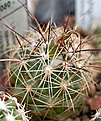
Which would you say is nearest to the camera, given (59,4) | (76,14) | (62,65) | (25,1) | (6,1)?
Answer: (62,65)

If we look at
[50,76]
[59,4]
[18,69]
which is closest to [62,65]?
[50,76]

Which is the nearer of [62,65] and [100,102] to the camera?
[62,65]

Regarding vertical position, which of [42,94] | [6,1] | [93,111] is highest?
[6,1]

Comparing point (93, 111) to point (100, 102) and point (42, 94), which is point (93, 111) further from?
point (42, 94)

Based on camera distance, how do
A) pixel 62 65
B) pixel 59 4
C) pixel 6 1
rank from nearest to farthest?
pixel 62 65 → pixel 6 1 → pixel 59 4

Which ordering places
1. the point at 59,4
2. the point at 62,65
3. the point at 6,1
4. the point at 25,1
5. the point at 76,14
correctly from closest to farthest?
the point at 62,65 < the point at 6,1 < the point at 25,1 < the point at 76,14 < the point at 59,4

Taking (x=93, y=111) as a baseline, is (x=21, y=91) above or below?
above

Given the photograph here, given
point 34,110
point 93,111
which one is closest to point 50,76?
point 34,110

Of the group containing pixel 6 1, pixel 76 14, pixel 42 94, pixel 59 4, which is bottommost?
pixel 42 94

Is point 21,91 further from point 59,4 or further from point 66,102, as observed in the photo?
point 59,4
